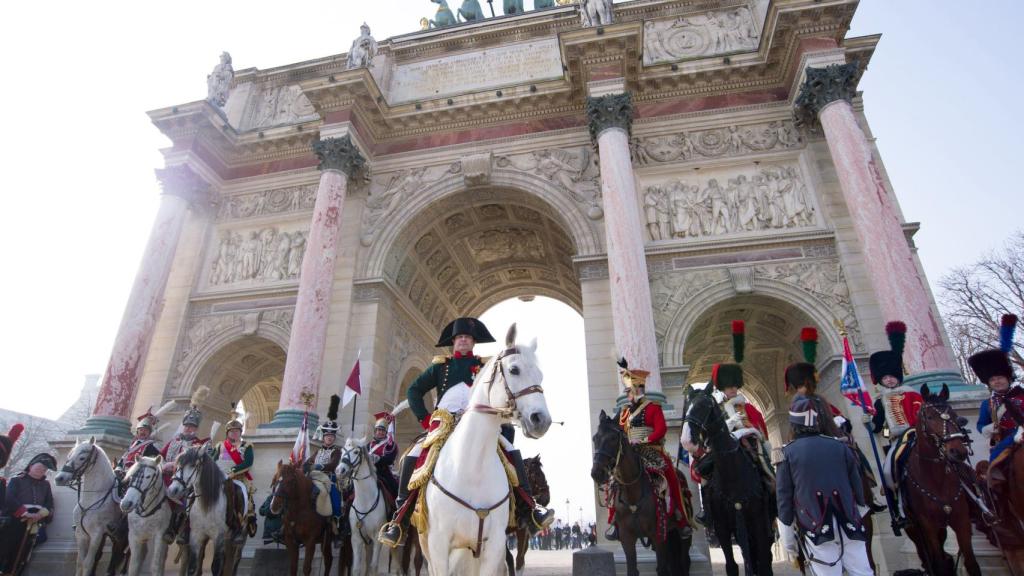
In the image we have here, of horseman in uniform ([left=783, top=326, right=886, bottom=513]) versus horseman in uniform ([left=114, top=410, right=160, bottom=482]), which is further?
horseman in uniform ([left=114, top=410, right=160, bottom=482])

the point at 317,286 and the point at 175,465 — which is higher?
the point at 317,286

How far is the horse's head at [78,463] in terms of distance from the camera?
26.7ft

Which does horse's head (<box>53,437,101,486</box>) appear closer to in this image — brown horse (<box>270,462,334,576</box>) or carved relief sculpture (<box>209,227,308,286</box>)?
brown horse (<box>270,462,334,576</box>)

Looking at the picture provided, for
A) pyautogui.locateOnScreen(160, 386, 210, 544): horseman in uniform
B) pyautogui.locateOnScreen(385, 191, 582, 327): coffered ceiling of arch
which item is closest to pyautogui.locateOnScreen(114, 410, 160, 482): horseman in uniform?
pyautogui.locateOnScreen(160, 386, 210, 544): horseman in uniform

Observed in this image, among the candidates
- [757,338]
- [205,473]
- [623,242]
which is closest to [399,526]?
[205,473]

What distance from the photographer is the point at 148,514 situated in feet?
27.6

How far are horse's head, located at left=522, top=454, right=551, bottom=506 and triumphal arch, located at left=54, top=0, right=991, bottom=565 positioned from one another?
203 centimetres

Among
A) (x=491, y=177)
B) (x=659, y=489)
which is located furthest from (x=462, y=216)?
(x=659, y=489)

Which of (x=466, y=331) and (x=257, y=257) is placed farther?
(x=257, y=257)

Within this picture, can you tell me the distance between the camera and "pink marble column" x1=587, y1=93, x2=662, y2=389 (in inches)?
471

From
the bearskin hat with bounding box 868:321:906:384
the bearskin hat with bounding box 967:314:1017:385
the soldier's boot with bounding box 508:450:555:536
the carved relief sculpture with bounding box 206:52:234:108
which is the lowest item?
the soldier's boot with bounding box 508:450:555:536

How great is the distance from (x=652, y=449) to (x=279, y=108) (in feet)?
61.1

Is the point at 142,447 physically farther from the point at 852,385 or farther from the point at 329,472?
the point at 852,385

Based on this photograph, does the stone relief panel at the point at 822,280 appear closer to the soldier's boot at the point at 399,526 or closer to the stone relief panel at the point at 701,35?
the stone relief panel at the point at 701,35
